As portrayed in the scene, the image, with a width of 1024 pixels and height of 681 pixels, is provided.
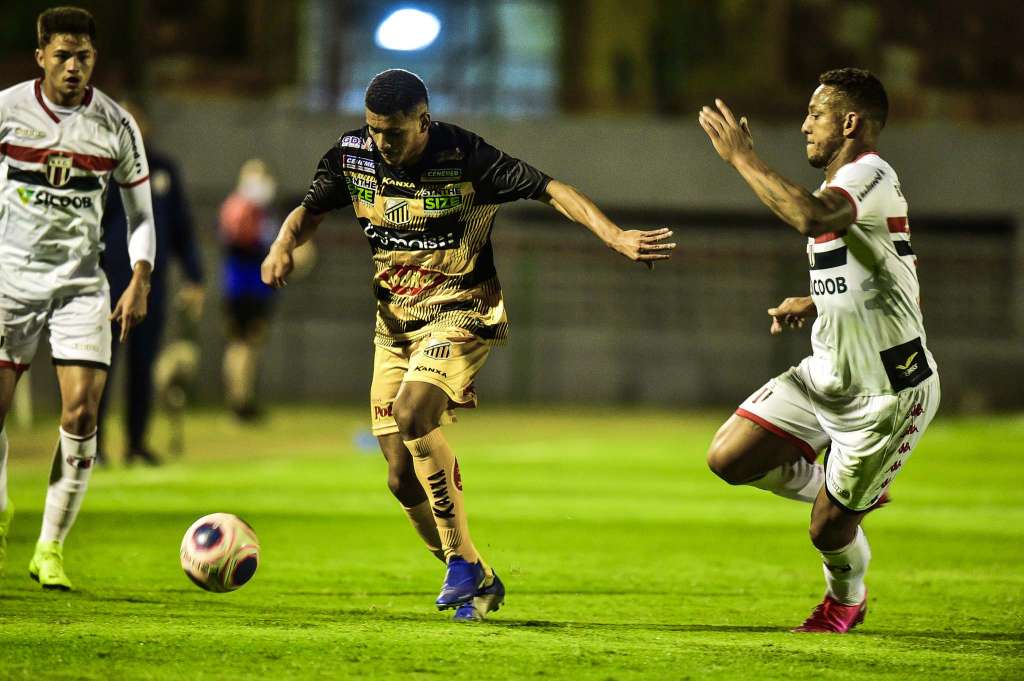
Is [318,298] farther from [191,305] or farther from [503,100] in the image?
[191,305]

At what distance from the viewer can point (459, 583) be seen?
6523mm

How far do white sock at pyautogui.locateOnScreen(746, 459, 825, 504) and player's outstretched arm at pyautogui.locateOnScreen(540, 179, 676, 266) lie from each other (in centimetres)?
124

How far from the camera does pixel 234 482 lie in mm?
12422

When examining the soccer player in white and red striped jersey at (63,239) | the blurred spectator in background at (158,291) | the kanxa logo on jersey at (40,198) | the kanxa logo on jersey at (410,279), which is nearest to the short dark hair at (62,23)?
the soccer player in white and red striped jersey at (63,239)

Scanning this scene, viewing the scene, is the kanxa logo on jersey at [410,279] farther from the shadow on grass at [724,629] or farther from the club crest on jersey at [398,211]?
the shadow on grass at [724,629]

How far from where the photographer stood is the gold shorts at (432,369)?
21.4ft

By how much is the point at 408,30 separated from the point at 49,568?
1954 cm

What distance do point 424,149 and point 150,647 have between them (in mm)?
2207

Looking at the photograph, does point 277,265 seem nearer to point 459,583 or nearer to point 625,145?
point 459,583

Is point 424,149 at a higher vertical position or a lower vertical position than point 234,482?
higher

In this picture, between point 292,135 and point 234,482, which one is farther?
point 292,135

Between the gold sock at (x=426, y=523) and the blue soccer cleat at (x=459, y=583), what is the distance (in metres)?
0.26

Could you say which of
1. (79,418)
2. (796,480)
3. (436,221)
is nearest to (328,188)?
(436,221)

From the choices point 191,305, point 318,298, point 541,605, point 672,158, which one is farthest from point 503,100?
point 541,605
